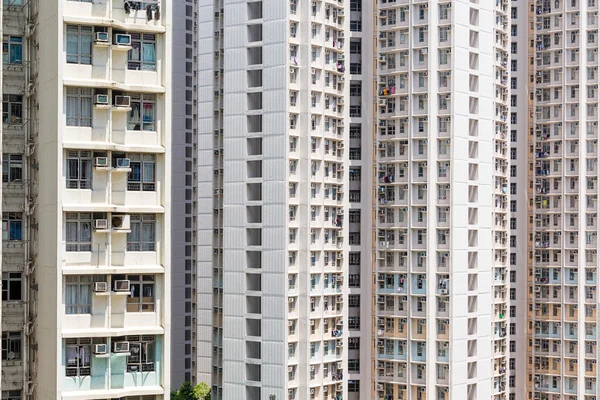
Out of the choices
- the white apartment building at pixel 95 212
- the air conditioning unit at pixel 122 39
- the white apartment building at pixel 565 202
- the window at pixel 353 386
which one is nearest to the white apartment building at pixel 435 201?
the window at pixel 353 386

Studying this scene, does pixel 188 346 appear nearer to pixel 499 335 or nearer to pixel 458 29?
pixel 499 335

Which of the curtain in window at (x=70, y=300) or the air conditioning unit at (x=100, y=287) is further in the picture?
the air conditioning unit at (x=100, y=287)

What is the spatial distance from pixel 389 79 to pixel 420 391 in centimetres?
1804

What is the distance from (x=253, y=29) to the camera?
52.9m

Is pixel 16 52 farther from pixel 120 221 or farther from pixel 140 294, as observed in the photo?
pixel 140 294

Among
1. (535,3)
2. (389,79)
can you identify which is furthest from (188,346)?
(535,3)

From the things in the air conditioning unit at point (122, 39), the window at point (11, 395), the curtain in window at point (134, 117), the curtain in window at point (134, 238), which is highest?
the air conditioning unit at point (122, 39)

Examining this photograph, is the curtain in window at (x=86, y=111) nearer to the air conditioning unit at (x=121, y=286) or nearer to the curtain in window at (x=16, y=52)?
the curtain in window at (x=16, y=52)

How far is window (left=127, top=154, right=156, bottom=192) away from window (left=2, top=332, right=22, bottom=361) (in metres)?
5.76

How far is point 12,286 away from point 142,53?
7990 mm

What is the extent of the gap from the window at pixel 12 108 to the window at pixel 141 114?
148 inches

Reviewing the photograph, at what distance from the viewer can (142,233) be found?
2909 cm

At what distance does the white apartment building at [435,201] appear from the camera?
56.6 meters

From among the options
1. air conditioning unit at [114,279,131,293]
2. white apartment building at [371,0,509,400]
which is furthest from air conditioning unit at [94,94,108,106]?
white apartment building at [371,0,509,400]
